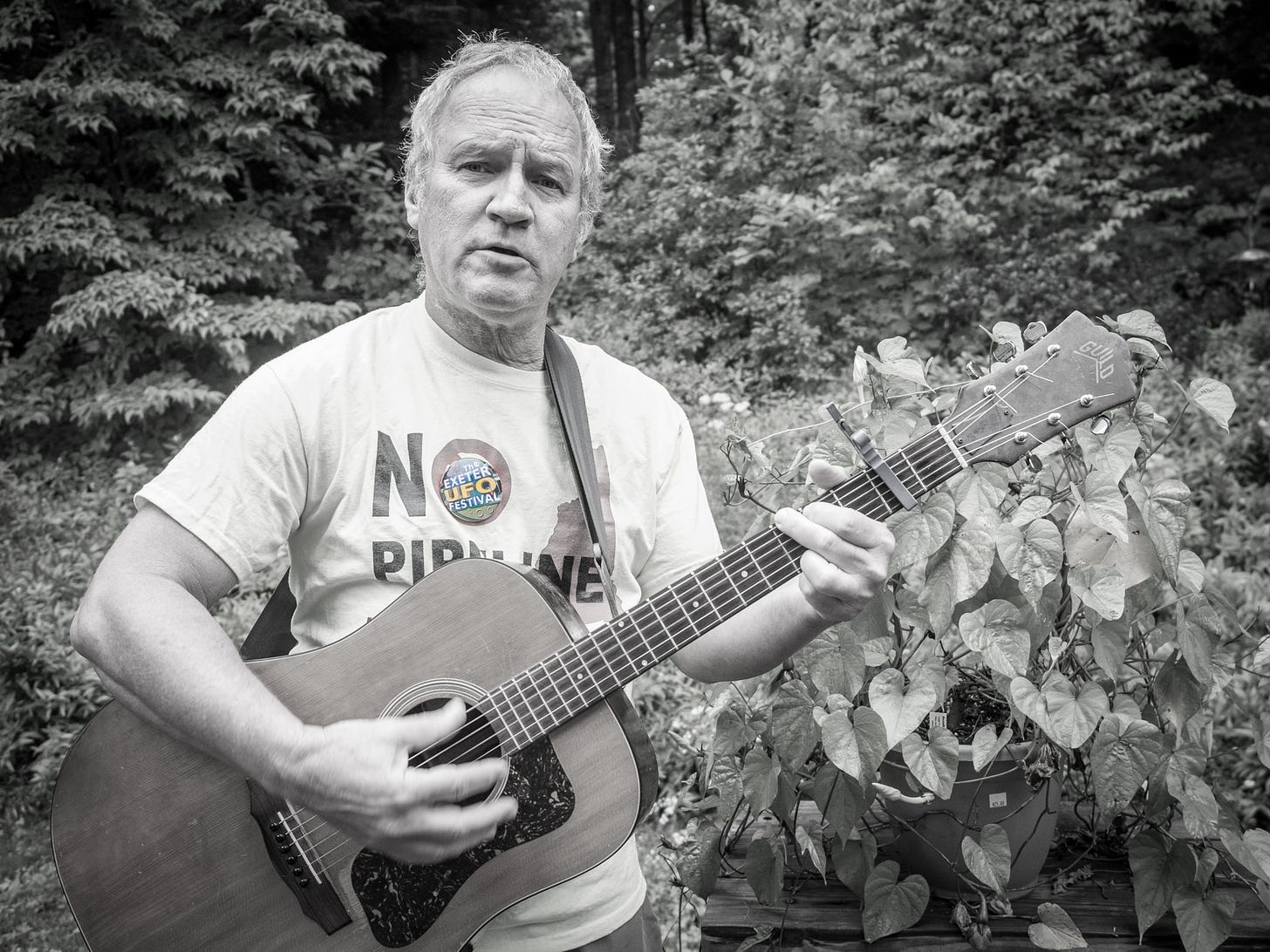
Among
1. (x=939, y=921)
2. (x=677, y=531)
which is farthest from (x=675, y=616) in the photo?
(x=939, y=921)

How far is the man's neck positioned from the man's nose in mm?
192

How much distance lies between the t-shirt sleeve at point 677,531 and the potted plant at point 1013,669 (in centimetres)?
30

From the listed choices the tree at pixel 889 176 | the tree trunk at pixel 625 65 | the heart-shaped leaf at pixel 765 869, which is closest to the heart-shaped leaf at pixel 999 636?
the heart-shaped leaf at pixel 765 869

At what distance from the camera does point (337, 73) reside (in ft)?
25.5

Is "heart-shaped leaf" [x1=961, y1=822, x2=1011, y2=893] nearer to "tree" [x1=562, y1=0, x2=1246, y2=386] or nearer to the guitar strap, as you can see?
the guitar strap

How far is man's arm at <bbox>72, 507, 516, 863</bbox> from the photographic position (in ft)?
4.26

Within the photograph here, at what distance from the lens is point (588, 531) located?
5.49ft

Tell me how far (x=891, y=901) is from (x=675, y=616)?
23.2 inches

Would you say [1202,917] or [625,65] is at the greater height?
[1202,917]

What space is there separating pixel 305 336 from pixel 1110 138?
8.18 meters

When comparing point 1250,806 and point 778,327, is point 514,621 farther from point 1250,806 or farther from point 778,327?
point 778,327

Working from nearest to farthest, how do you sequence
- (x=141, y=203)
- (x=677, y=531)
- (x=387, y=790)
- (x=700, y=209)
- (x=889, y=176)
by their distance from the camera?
(x=387, y=790)
(x=677, y=531)
(x=141, y=203)
(x=889, y=176)
(x=700, y=209)

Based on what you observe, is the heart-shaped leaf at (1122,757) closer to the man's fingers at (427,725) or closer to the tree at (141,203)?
the man's fingers at (427,725)

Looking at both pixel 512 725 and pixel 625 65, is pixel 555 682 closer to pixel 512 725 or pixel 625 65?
pixel 512 725
